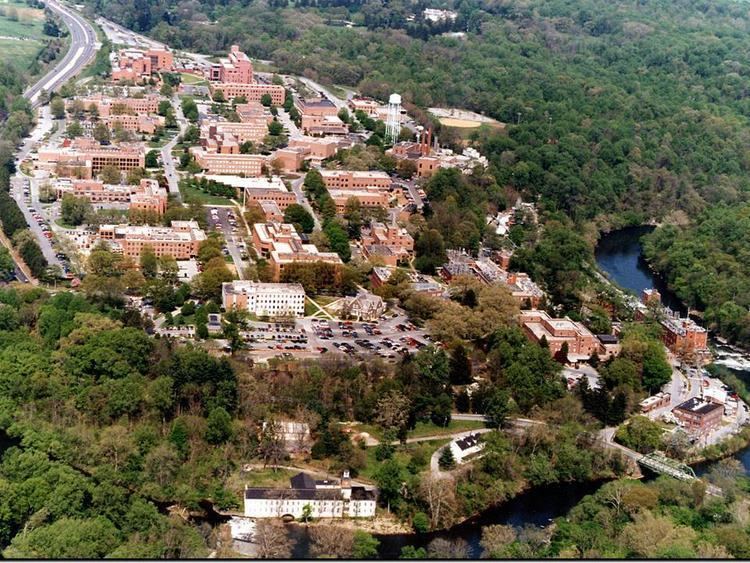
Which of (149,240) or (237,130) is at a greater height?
(149,240)

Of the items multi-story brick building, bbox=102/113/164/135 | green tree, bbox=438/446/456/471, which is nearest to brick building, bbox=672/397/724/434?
green tree, bbox=438/446/456/471

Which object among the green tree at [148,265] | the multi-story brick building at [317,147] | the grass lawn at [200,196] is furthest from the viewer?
the multi-story brick building at [317,147]

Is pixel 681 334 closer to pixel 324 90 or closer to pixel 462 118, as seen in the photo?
pixel 462 118

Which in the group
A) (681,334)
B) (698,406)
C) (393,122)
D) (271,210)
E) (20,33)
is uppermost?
(698,406)

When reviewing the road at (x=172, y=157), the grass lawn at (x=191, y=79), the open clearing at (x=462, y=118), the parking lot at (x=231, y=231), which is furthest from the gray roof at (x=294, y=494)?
the grass lawn at (x=191, y=79)

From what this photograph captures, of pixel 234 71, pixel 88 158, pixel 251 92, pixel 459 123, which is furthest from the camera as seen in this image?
pixel 234 71

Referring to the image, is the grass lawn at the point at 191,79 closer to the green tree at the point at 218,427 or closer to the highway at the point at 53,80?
the highway at the point at 53,80


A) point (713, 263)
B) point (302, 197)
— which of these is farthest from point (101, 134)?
point (713, 263)
